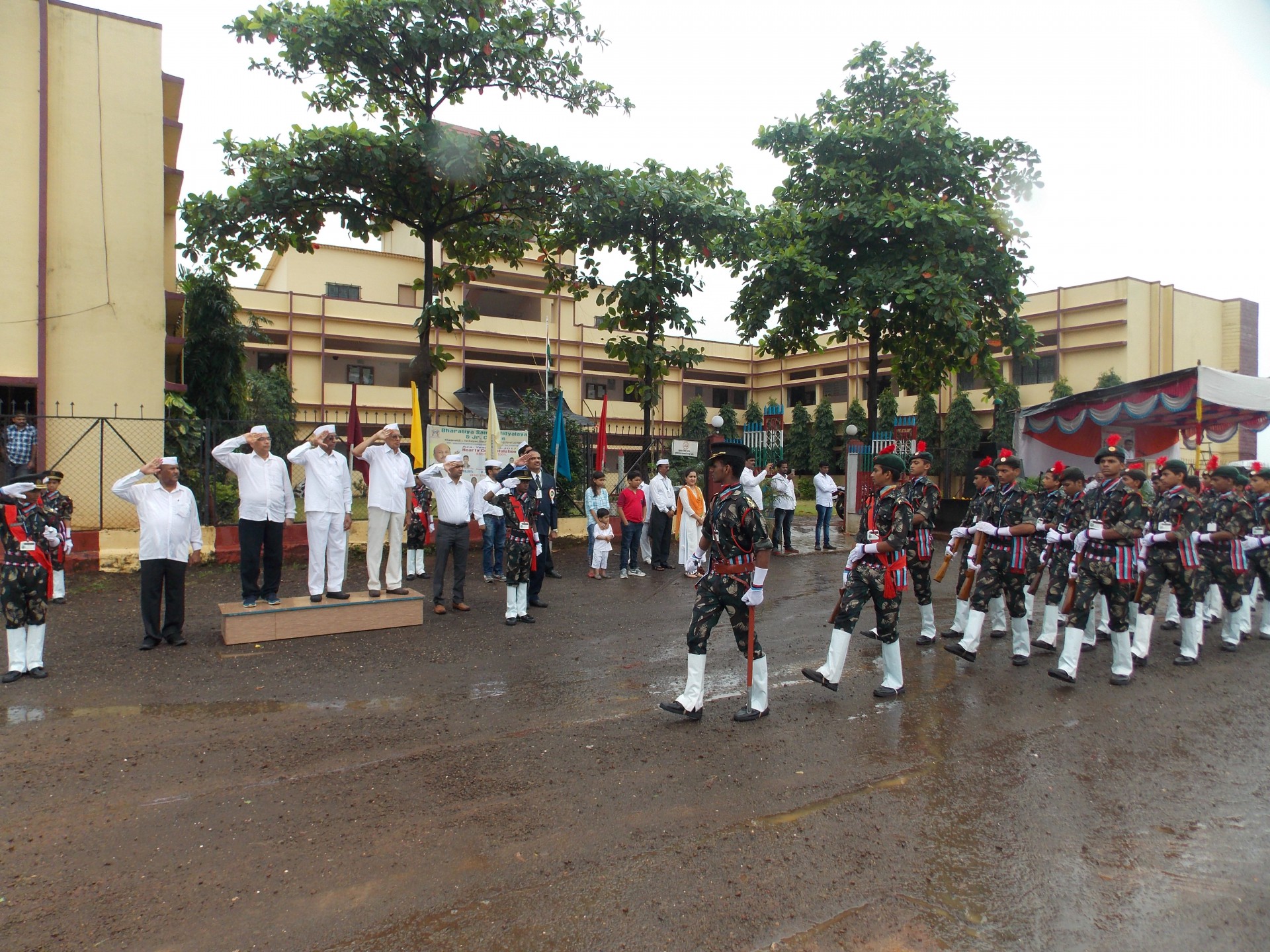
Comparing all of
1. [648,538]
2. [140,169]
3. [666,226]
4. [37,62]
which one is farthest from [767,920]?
[37,62]

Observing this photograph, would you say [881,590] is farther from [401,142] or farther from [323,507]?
[401,142]

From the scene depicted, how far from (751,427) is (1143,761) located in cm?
3744

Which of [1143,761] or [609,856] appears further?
[1143,761]

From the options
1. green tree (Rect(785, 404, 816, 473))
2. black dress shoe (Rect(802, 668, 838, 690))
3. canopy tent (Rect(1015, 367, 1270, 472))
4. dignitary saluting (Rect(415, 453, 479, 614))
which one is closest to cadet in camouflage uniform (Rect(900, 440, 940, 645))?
black dress shoe (Rect(802, 668, 838, 690))

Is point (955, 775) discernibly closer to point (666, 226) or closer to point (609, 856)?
point (609, 856)

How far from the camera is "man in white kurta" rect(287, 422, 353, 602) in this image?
8.64 metres

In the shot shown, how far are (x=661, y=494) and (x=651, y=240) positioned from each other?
4.79 meters

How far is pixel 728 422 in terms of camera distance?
4050 cm

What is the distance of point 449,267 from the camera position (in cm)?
1492

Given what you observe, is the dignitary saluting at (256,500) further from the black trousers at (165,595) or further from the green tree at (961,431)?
the green tree at (961,431)

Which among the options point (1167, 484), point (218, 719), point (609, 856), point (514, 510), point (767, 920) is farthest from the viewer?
point (514, 510)

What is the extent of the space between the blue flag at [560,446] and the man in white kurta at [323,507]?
258 inches

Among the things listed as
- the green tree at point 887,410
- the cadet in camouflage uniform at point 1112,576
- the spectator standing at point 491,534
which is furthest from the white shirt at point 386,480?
the green tree at point 887,410

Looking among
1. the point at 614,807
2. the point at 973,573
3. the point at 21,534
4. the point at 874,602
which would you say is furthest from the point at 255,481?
the point at 973,573
